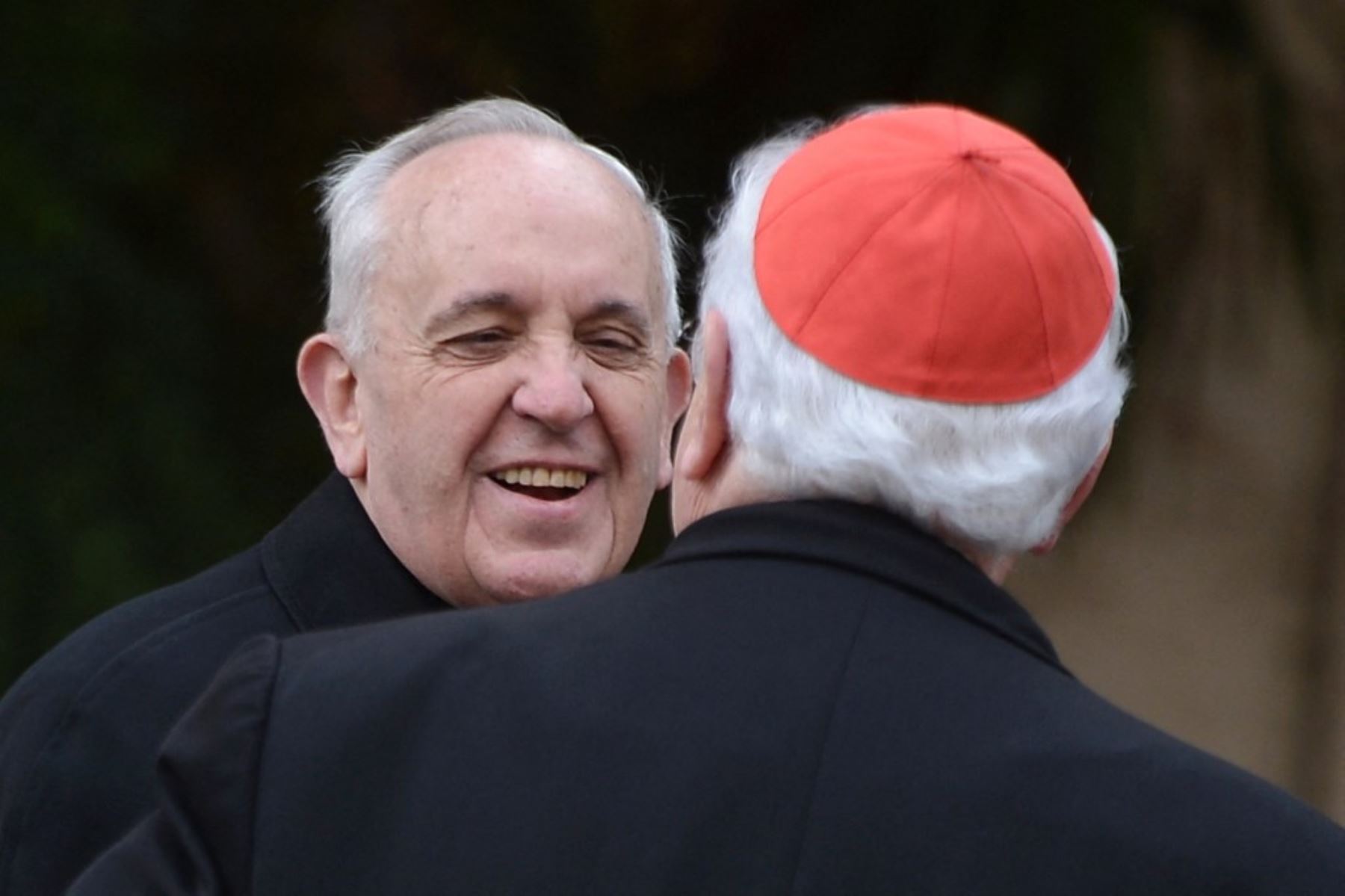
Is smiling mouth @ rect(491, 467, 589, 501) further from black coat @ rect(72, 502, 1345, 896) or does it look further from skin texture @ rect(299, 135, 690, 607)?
black coat @ rect(72, 502, 1345, 896)

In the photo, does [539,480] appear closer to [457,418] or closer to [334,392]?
[457,418]

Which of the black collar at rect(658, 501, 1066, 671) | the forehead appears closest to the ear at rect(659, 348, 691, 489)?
the forehead

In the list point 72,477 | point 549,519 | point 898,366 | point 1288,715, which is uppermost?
point 898,366

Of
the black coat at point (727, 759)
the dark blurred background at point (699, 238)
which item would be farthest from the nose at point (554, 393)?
the dark blurred background at point (699, 238)

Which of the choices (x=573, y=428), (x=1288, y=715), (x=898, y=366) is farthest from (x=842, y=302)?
(x=1288, y=715)

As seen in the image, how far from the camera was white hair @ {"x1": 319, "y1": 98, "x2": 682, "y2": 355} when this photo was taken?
2.47 metres

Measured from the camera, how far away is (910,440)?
1.62m

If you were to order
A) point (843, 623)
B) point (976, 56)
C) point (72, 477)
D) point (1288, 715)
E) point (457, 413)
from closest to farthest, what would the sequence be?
1. point (843, 623)
2. point (457, 413)
3. point (72, 477)
4. point (976, 56)
5. point (1288, 715)

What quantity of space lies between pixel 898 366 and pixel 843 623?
0.64 feet

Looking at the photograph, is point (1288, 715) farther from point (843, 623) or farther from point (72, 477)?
point (843, 623)

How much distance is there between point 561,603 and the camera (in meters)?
1.65

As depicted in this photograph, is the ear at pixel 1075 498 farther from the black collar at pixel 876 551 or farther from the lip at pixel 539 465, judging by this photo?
the lip at pixel 539 465

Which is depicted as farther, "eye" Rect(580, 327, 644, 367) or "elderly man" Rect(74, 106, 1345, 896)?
"eye" Rect(580, 327, 644, 367)

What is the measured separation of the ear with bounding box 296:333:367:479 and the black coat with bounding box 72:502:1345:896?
33.4 inches
